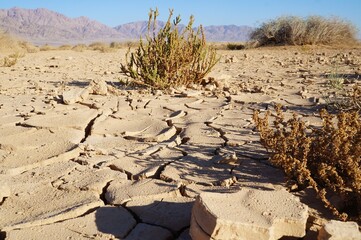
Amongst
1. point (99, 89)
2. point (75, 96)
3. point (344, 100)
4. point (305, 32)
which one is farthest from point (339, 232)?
point (305, 32)

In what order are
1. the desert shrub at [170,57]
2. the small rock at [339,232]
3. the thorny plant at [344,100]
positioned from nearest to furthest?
the small rock at [339,232] → the thorny plant at [344,100] → the desert shrub at [170,57]

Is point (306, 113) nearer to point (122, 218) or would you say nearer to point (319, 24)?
point (122, 218)

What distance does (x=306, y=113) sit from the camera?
13.1 ft

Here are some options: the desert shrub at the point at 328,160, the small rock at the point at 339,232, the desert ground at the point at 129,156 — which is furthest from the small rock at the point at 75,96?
the small rock at the point at 339,232

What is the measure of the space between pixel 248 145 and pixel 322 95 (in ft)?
7.73

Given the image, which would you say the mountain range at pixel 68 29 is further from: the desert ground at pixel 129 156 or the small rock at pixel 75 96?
the desert ground at pixel 129 156

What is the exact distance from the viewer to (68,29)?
9781 centimetres

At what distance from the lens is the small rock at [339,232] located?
1.42 meters

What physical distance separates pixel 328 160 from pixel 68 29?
10298 cm

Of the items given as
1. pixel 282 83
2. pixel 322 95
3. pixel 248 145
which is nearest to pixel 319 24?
pixel 282 83

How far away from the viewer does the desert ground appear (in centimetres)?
190

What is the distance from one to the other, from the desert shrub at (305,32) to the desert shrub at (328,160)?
10394 mm

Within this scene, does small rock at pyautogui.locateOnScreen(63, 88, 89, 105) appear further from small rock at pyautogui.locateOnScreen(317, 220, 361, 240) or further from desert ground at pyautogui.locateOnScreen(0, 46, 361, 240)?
small rock at pyautogui.locateOnScreen(317, 220, 361, 240)

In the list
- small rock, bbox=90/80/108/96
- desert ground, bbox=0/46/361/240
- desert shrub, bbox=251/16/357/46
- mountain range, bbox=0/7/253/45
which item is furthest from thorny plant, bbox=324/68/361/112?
mountain range, bbox=0/7/253/45
